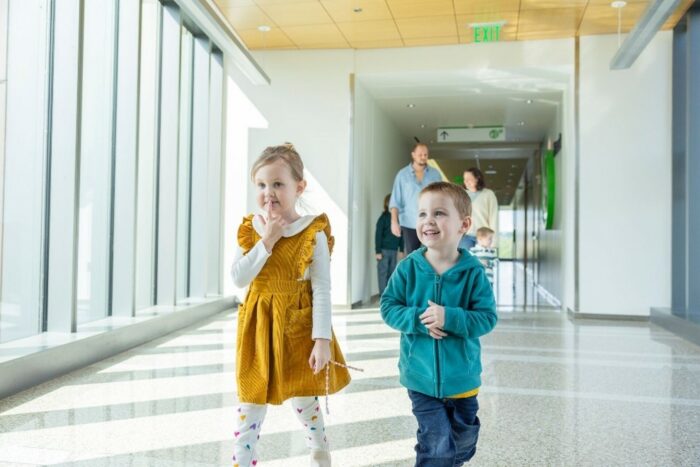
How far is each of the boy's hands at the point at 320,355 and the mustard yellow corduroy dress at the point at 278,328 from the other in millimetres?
51

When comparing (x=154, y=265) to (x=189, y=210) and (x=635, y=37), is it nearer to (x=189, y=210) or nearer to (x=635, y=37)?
(x=189, y=210)

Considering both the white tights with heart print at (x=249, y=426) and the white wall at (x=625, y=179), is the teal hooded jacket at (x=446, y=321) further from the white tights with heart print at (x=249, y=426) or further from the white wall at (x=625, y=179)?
the white wall at (x=625, y=179)

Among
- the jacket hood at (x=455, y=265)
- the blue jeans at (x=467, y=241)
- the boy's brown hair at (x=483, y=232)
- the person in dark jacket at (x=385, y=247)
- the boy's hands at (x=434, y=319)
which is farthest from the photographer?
the person in dark jacket at (x=385, y=247)

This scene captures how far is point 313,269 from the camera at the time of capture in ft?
6.42

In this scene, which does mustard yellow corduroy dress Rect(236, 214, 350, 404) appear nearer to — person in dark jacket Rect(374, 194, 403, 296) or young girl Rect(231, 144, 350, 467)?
young girl Rect(231, 144, 350, 467)

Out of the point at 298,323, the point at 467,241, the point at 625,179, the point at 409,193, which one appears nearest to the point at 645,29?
the point at 467,241

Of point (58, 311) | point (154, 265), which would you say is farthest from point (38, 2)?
point (154, 265)

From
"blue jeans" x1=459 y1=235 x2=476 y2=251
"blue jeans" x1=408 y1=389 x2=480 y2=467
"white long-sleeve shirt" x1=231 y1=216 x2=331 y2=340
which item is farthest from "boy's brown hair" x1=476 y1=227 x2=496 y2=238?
"blue jeans" x1=408 y1=389 x2=480 y2=467

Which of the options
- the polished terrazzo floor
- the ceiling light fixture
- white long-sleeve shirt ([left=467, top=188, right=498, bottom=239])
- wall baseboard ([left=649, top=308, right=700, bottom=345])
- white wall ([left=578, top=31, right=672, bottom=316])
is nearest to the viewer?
the polished terrazzo floor

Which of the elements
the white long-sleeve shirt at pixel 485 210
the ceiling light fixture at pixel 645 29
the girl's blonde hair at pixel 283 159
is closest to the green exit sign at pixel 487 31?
the ceiling light fixture at pixel 645 29

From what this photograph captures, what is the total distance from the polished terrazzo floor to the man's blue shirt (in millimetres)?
1788

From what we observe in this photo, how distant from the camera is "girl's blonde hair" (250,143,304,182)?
1.94 m

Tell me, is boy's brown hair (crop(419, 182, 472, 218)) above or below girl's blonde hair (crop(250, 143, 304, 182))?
below

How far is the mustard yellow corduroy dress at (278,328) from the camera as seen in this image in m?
1.85
